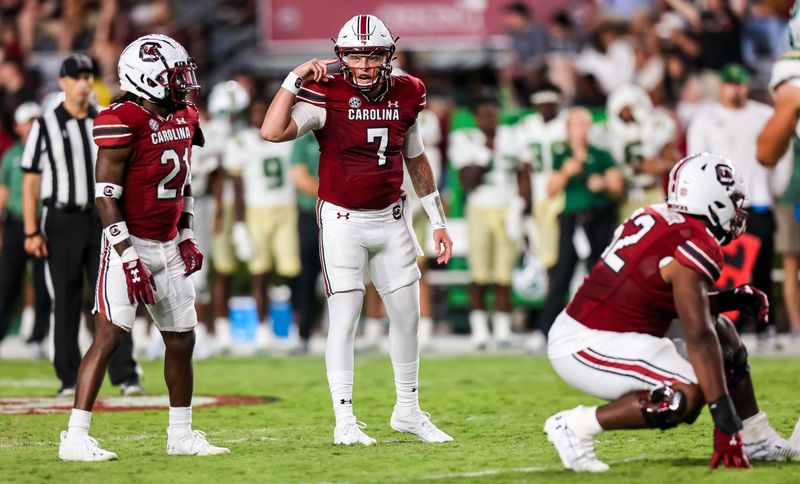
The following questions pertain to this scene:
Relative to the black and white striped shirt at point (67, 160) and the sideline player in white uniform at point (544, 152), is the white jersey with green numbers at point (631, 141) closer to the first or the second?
the sideline player in white uniform at point (544, 152)

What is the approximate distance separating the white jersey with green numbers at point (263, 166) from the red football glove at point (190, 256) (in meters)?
5.87

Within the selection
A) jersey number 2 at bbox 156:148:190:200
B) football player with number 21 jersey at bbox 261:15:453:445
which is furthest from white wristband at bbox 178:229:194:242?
football player with number 21 jersey at bbox 261:15:453:445

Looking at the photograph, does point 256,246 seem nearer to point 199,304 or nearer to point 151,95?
point 199,304

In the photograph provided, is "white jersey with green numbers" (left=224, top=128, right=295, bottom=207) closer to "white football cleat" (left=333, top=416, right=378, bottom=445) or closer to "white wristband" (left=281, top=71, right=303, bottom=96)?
"white wristband" (left=281, top=71, right=303, bottom=96)

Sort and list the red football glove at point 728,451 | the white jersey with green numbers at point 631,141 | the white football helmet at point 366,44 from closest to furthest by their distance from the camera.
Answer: the red football glove at point 728,451 < the white football helmet at point 366,44 < the white jersey with green numbers at point 631,141

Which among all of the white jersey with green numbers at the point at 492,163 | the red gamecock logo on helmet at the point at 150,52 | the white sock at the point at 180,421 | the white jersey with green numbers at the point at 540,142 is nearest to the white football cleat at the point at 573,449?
the white sock at the point at 180,421

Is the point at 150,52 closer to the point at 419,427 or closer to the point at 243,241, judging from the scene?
the point at 419,427

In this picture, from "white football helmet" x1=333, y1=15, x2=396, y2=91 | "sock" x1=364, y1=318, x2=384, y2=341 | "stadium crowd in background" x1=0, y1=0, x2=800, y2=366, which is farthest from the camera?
"sock" x1=364, y1=318, x2=384, y2=341

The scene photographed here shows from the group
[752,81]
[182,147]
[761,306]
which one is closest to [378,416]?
[182,147]

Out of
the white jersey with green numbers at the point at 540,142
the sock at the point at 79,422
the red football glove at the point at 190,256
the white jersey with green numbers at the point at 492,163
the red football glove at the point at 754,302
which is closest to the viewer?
the red football glove at the point at 754,302

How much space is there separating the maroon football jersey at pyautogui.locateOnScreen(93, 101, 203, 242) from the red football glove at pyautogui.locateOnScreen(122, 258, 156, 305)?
0.24 meters

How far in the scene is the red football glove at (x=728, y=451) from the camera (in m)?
5.39

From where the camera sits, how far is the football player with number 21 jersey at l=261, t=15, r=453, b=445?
21.7 feet

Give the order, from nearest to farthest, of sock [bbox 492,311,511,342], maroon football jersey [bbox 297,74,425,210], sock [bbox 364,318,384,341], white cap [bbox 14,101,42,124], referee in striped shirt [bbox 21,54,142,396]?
maroon football jersey [bbox 297,74,425,210] → referee in striped shirt [bbox 21,54,142,396] → white cap [bbox 14,101,42,124] → sock [bbox 492,311,511,342] → sock [bbox 364,318,384,341]
